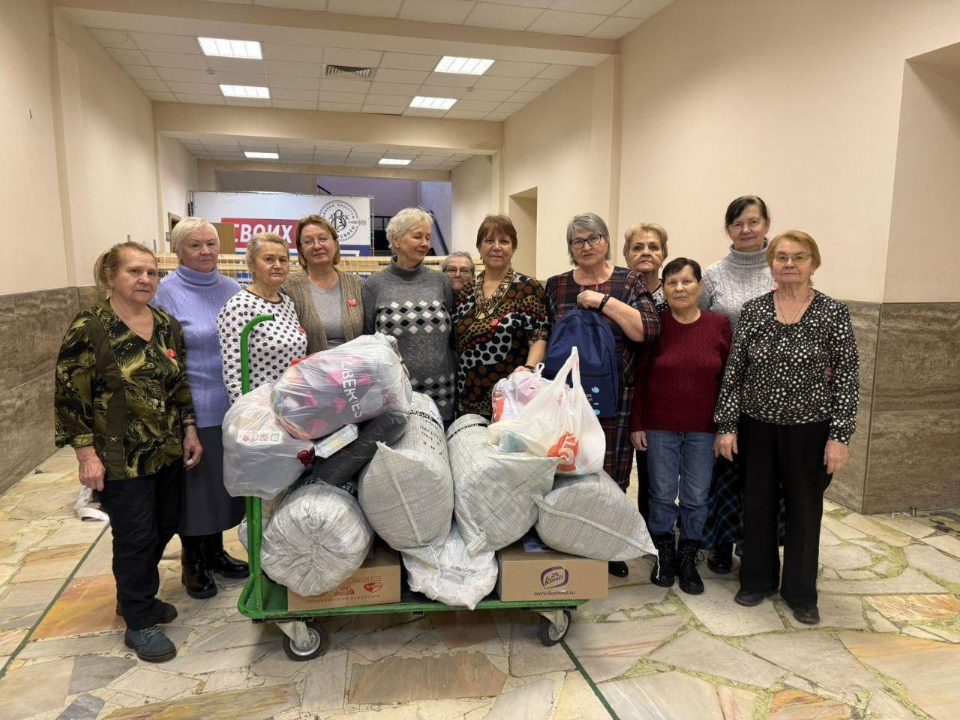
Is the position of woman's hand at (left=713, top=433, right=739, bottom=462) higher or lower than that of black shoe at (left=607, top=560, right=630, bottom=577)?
higher

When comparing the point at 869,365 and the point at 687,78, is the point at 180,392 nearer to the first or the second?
the point at 869,365

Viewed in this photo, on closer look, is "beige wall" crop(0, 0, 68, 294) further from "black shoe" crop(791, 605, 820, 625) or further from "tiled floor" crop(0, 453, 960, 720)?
"black shoe" crop(791, 605, 820, 625)

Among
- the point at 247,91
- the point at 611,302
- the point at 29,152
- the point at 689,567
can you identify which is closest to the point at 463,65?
the point at 247,91

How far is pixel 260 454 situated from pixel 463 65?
6.44 meters

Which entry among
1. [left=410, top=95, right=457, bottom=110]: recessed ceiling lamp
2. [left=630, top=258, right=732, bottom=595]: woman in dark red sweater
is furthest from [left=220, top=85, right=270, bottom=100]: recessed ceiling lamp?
[left=630, top=258, right=732, bottom=595]: woman in dark red sweater

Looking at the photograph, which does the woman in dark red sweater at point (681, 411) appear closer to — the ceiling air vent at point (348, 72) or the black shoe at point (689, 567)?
the black shoe at point (689, 567)

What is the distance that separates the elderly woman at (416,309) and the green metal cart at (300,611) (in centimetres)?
61

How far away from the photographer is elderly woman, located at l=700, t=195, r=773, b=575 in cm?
279

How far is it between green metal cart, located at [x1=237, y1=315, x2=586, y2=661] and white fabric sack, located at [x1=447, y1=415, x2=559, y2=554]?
0.79ft

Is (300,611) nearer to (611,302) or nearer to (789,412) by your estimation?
(611,302)

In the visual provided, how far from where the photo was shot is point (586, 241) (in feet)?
8.48

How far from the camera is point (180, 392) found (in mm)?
2414

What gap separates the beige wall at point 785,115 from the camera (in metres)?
3.61

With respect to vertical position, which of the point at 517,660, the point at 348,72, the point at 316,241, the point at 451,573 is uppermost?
the point at 348,72
